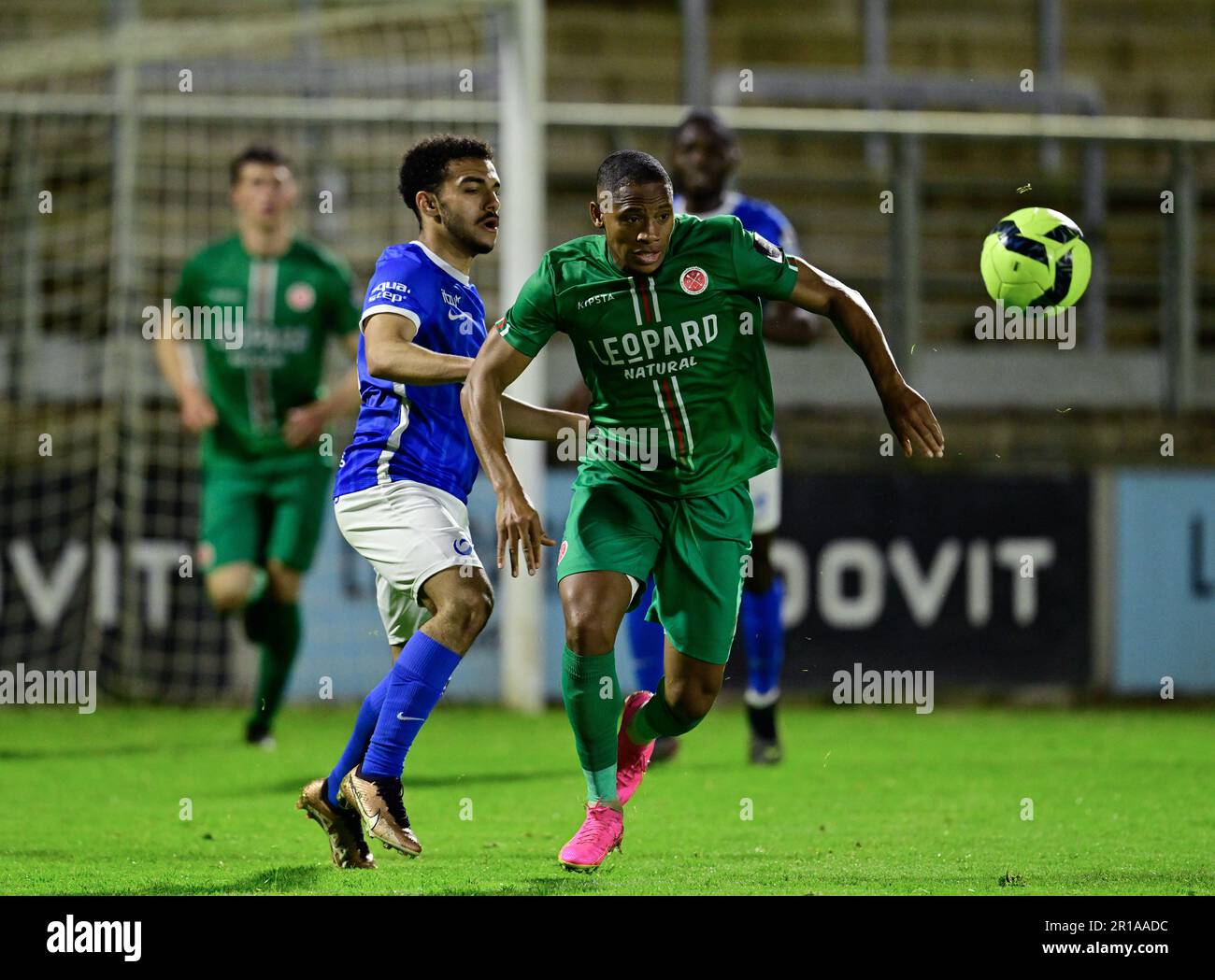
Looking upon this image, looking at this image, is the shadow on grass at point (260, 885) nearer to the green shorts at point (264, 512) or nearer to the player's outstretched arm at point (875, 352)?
the player's outstretched arm at point (875, 352)

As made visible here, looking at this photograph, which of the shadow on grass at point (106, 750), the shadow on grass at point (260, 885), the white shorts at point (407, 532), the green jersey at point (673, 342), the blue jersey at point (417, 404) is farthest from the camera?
the shadow on grass at point (106, 750)

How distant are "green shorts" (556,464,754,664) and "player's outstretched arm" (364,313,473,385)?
1.68 ft

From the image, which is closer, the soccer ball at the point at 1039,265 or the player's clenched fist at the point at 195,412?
the soccer ball at the point at 1039,265

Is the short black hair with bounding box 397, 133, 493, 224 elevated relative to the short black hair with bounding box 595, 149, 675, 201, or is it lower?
elevated

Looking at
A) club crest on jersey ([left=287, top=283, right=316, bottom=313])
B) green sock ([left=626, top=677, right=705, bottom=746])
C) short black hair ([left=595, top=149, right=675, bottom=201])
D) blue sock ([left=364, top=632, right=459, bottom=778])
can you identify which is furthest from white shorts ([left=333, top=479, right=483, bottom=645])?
club crest on jersey ([left=287, top=283, right=316, bottom=313])

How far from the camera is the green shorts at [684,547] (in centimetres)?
534

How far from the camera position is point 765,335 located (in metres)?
7.81

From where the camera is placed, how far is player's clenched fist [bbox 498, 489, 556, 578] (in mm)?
4875

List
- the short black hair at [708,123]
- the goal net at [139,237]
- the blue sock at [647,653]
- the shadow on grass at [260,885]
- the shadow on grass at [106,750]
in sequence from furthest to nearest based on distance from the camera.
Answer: the goal net at [139,237]
the shadow on grass at [106,750]
the short black hair at [708,123]
the blue sock at [647,653]
the shadow on grass at [260,885]

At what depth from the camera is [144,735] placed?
29.5ft

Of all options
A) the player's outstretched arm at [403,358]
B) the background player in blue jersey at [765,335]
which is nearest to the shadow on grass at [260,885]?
the player's outstretched arm at [403,358]

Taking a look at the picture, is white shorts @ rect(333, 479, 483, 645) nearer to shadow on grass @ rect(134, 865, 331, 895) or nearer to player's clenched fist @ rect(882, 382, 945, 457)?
shadow on grass @ rect(134, 865, 331, 895)

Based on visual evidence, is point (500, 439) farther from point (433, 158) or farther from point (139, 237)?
point (139, 237)

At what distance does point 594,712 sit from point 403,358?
113 cm
